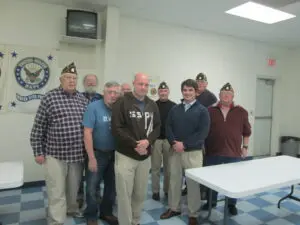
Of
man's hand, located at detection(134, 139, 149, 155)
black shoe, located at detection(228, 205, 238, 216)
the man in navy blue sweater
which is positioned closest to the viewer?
man's hand, located at detection(134, 139, 149, 155)

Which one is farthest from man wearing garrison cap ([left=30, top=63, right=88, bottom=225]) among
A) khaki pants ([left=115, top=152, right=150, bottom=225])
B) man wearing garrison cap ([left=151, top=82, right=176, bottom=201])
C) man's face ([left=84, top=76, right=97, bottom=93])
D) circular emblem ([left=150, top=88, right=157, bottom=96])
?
circular emblem ([left=150, top=88, right=157, bottom=96])

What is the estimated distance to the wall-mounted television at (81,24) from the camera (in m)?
3.38

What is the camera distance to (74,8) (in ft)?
11.8

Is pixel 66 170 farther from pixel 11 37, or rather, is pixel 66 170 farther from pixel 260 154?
pixel 260 154

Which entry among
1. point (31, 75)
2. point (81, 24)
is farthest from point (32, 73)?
point (81, 24)

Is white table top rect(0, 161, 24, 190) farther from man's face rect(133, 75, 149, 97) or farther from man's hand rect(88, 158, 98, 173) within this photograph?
man's face rect(133, 75, 149, 97)

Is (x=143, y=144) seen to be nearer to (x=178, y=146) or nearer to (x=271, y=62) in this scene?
(x=178, y=146)

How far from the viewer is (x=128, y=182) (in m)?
2.15

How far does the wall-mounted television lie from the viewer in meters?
3.38

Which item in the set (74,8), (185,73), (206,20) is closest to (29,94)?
(74,8)

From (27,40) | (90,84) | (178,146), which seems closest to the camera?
(178,146)

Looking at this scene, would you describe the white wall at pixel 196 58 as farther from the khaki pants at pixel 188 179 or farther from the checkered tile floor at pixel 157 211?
the checkered tile floor at pixel 157 211

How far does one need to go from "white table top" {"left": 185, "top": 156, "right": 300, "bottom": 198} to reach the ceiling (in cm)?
184

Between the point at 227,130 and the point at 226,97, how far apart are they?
0.35 m
